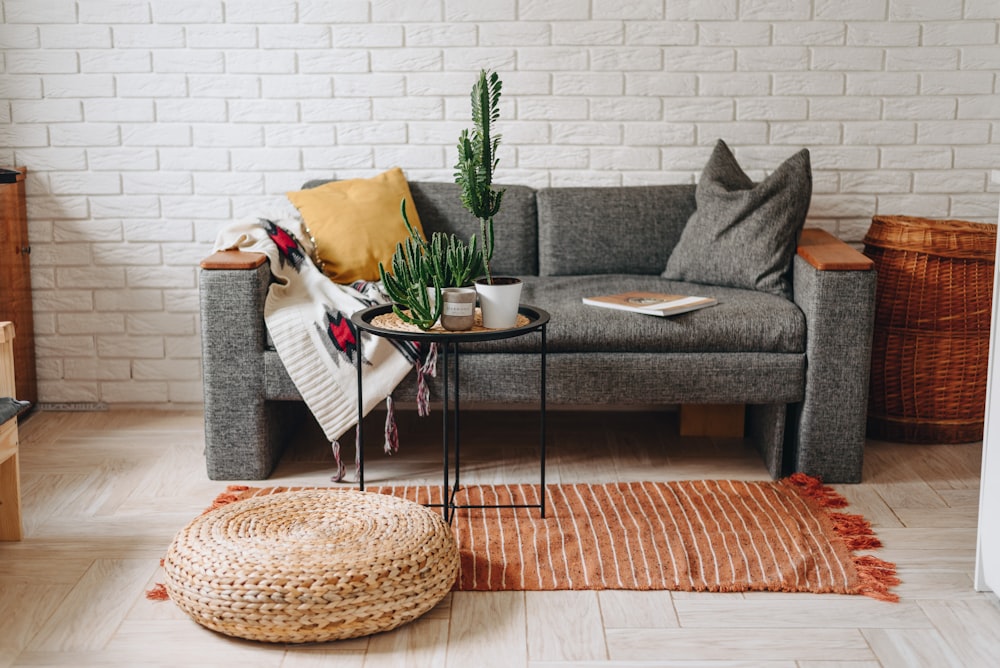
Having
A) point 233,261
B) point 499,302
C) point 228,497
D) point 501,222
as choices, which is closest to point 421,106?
point 501,222

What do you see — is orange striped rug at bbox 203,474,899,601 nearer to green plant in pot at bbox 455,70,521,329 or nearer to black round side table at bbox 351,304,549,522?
black round side table at bbox 351,304,549,522

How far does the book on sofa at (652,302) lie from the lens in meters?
2.98

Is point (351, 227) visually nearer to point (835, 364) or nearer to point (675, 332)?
point (675, 332)

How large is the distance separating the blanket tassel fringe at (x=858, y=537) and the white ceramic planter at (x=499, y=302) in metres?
0.95

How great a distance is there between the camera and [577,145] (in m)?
3.71

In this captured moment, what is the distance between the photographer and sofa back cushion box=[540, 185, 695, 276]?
3.52 metres

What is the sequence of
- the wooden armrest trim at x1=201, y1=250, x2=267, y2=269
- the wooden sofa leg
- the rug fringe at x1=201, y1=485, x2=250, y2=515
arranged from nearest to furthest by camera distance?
the rug fringe at x1=201, y1=485, x2=250, y2=515 < the wooden armrest trim at x1=201, y1=250, x2=267, y2=269 < the wooden sofa leg

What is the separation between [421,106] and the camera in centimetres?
367

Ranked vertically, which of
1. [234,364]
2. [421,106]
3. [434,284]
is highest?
[421,106]

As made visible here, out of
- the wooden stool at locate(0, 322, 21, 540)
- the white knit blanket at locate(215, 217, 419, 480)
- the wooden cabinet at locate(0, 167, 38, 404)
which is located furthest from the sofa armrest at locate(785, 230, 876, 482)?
the wooden cabinet at locate(0, 167, 38, 404)

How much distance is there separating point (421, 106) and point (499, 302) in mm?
1359

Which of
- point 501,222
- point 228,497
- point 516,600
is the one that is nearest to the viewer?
point 516,600

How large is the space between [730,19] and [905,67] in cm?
60

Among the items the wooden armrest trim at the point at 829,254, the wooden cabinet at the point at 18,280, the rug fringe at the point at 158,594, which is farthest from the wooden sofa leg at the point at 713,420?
the wooden cabinet at the point at 18,280
